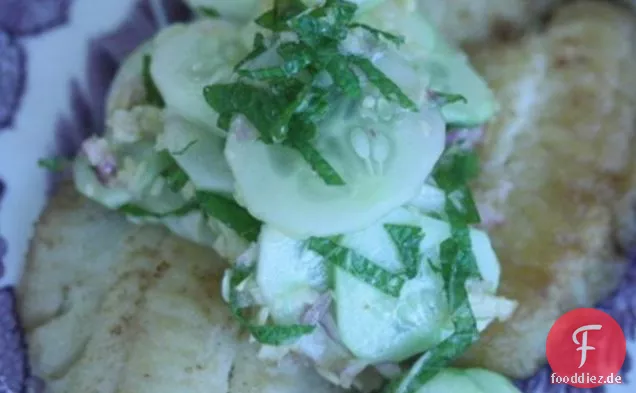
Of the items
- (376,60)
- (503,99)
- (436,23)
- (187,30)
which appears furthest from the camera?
(436,23)

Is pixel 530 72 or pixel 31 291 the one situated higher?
pixel 530 72

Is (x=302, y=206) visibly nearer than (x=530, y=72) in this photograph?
Yes

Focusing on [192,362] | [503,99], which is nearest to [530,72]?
[503,99]

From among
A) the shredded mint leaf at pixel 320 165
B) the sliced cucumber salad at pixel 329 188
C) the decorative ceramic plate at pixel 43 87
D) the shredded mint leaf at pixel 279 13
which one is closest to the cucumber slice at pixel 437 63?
the sliced cucumber salad at pixel 329 188

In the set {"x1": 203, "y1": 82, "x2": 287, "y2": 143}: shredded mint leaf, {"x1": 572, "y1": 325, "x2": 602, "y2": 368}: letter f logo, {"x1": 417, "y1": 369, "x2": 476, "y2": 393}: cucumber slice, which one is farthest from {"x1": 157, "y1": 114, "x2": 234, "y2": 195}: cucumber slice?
{"x1": 572, "y1": 325, "x2": 602, "y2": 368}: letter f logo

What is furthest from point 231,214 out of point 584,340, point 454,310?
point 584,340

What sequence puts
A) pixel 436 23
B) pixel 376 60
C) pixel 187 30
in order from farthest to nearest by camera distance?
pixel 436 23 → pixel 187 30 → pixel 376 60

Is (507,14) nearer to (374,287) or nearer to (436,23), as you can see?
(436,23)

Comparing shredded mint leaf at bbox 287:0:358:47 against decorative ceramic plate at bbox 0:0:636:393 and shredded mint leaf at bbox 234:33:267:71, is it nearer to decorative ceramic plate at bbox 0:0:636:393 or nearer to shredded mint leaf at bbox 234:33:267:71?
shredded mint leaf at bbox 234:33:267:71
